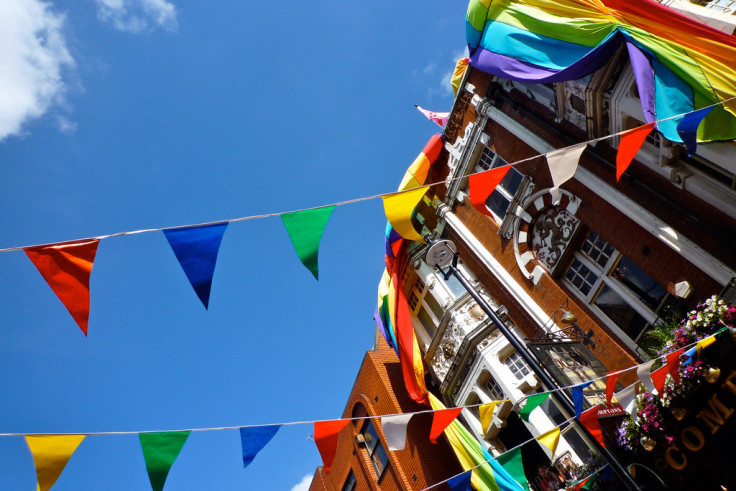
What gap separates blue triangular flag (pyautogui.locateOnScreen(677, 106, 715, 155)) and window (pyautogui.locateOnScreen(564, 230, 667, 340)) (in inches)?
141

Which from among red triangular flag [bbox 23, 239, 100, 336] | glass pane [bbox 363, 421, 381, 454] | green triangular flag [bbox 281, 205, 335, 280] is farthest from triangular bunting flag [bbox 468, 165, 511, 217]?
glass pane [bbox 363, 421, 381, 454]

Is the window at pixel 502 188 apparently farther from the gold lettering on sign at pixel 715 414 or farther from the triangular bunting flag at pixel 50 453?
the triangular bunting flag at pixel 50 453

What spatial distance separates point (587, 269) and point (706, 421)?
183 inches

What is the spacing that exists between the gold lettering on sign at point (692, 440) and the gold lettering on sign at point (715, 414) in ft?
0.69

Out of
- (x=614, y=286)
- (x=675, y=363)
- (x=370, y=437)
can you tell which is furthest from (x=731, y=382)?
(x=370, y=437)

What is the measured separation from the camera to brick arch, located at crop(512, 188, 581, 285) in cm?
1239

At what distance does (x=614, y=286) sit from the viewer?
10430mm

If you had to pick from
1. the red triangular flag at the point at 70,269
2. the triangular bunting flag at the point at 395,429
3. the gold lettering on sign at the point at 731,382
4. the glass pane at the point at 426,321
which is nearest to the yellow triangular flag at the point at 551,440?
the triangular bunting flag at the point at 395,429

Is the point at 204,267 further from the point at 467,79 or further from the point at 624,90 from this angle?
the point at 467,79

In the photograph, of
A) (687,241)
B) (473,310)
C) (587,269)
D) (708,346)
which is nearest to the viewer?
(708,346)

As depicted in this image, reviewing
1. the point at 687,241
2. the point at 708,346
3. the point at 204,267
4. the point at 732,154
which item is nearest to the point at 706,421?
the point at 708,346

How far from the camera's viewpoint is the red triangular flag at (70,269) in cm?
605

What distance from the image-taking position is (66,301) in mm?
6102

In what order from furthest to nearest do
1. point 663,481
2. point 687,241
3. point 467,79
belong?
point 467,79 → point 687,241 → point 663,481
